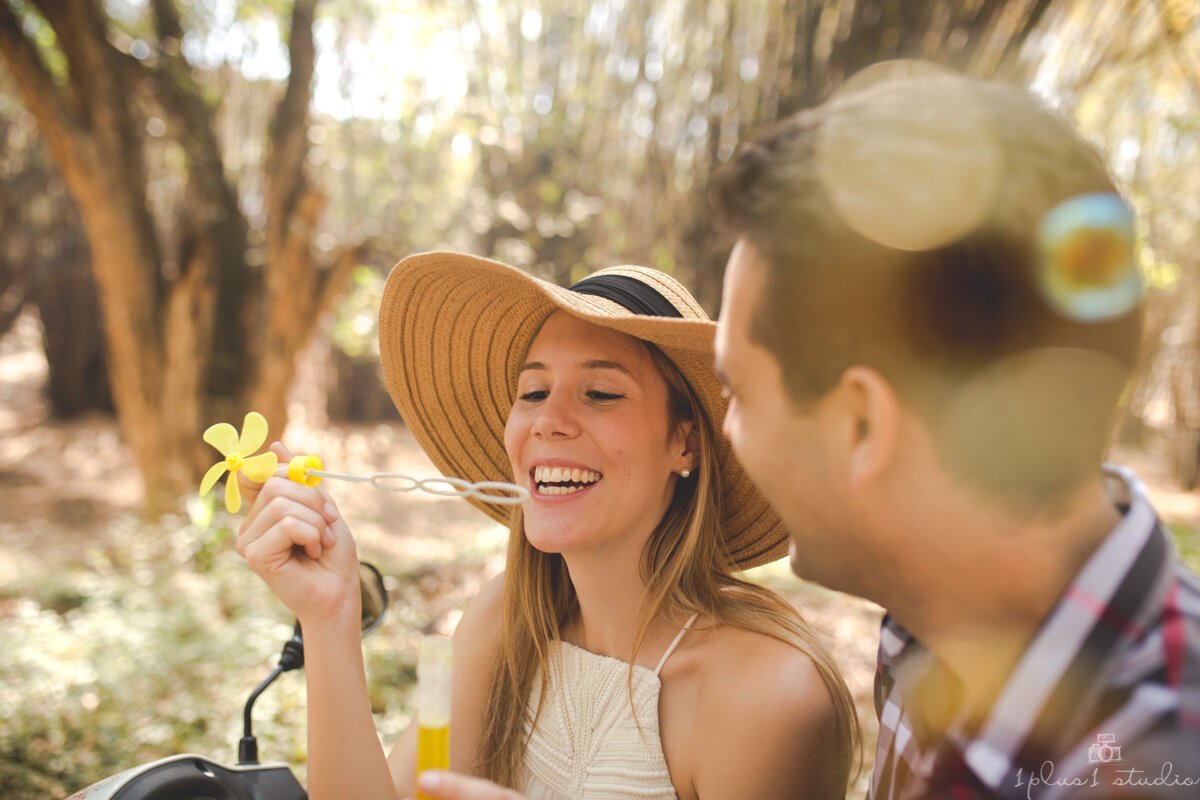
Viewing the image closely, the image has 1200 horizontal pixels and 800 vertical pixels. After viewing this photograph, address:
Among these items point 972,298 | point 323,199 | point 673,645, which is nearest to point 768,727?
point 673,645

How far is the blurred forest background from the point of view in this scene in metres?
4.43

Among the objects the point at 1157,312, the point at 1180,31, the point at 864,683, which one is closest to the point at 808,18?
the point at 1180,31

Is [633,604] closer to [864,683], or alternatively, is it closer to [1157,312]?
[864,683]

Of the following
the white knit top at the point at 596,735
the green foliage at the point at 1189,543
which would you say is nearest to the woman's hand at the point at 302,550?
the white knit top at the point at 596,735

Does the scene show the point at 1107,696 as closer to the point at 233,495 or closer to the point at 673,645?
the point at 673,645

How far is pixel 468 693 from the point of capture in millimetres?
2117

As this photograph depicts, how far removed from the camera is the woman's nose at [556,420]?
5.99ft

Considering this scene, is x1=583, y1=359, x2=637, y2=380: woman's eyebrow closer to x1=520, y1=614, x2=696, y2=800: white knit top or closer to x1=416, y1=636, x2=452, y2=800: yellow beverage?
x1=520, y1=614, x2=696, y2=800: white knit top

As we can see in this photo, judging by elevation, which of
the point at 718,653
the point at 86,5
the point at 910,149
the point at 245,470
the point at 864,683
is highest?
the point at 86,5

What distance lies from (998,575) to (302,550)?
1.40 meters

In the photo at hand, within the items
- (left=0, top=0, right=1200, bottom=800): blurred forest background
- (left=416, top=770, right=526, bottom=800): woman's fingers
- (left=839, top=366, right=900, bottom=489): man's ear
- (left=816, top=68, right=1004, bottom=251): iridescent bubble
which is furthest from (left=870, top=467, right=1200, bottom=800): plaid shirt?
(left=0, top=0, right=1200, bottom=800): blurred forest background

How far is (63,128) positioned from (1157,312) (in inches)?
614

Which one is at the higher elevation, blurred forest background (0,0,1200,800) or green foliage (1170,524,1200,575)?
blurred forest background (0,0,1200,800)

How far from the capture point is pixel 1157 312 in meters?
13.3
